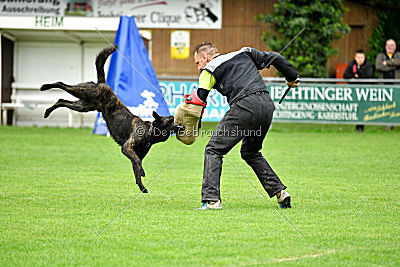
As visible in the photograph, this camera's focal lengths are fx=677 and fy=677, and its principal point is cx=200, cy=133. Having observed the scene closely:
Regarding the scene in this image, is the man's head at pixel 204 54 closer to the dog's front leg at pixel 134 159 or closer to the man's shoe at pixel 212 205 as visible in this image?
the dog's front leg at pixel 134 159

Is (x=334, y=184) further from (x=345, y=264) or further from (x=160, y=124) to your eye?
(x=345, y=264)

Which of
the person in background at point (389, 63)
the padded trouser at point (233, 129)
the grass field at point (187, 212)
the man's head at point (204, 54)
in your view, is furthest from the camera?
the person in background at point (389, 63)

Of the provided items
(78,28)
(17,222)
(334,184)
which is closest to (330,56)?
(78,28)

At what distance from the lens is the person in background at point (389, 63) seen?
Answer: 726 inches

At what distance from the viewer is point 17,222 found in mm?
6531

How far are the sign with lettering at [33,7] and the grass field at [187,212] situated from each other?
10.1m

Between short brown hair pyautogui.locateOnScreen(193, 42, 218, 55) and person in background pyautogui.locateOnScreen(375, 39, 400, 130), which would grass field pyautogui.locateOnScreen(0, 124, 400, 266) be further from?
person in background pyautogui.locateOnScreen(375, 39, 400, 130)

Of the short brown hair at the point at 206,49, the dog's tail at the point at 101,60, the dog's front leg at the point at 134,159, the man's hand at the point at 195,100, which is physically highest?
the short brown hair at the point at 206,49

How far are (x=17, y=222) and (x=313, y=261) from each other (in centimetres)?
302

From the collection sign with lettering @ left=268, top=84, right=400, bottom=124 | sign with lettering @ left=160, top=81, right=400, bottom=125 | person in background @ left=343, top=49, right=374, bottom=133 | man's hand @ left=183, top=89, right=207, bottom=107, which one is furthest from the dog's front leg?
person in background @ left=343, top=49, right=374, bottom=133

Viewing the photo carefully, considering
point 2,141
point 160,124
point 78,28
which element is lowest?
point 2,141

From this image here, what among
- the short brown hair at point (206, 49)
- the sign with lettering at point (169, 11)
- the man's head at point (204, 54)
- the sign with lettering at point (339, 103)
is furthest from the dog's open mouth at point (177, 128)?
the sign with lettering at point (169, 11)

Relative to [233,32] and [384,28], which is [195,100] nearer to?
[233,32]

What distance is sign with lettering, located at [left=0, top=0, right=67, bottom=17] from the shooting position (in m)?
23.2
